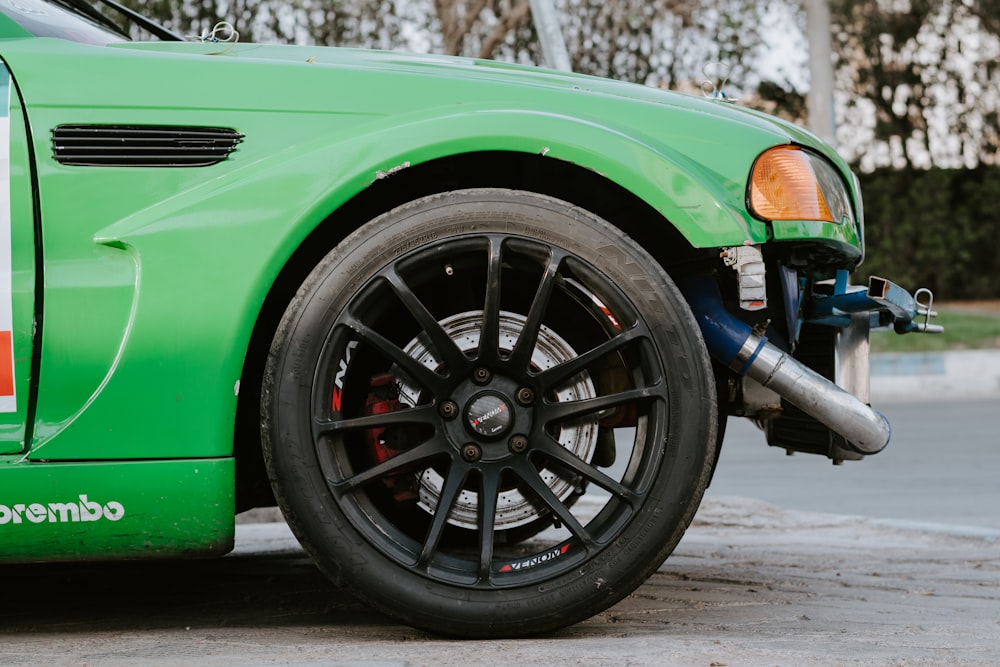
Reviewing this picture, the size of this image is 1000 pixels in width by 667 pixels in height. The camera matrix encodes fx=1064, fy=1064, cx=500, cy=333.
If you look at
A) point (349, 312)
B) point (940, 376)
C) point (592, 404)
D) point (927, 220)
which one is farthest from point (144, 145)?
point (927, 220)

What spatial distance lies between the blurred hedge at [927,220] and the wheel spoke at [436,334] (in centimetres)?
1720

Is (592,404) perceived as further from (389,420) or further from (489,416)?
(389,420)

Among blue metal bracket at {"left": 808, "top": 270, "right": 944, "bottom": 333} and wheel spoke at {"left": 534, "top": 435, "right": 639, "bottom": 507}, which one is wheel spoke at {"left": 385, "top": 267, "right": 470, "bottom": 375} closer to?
wheel spoke at {"left": 534, "top": 435, "right": 639, "bottom": 507}

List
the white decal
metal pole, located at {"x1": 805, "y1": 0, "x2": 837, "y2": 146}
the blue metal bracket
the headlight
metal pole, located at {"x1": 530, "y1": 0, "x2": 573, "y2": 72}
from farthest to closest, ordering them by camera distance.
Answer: metal pole, located at {"x1": 805, "y1": 0, "x2": 837, "y2": 146}
metal pole, located at {"x1": 530, "y1": 0, "x2": 573, "y2": 72}
the blue metal bracket
the headlight
the white decal

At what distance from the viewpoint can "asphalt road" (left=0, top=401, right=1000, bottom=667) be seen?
2.17 meters

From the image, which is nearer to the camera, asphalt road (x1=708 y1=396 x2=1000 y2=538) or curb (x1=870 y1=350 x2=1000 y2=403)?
asphalt road (x1=708 y1=396 x2=1000 y2=538)

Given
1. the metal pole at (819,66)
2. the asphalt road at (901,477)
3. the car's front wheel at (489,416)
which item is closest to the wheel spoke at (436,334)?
the car's front wheel at (489,416)

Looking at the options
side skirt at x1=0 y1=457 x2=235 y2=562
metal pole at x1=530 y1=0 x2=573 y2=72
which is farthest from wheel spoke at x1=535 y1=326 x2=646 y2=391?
metal pole at x1=530 y1=0 x2=573 y2=72

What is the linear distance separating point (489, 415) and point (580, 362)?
225mm

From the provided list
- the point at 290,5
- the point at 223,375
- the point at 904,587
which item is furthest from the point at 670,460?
the point at 290,5

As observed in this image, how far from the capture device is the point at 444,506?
224 centimetres

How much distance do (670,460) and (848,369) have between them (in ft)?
2.38

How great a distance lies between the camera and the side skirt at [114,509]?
2.15 meters

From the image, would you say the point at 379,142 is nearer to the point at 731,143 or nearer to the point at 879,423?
the point at 731,143
